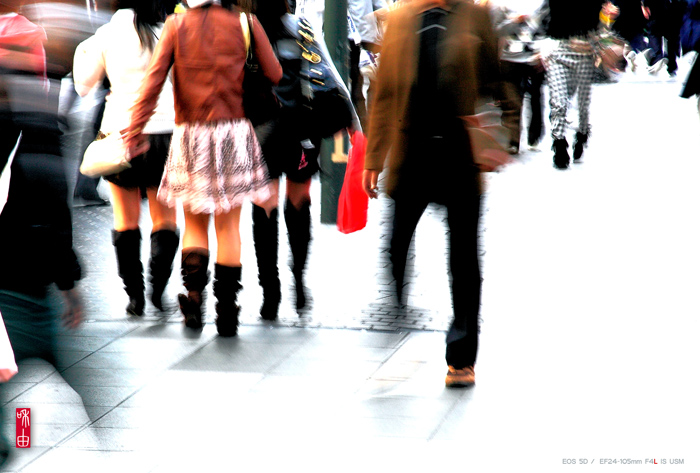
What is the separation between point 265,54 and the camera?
18.6 ft

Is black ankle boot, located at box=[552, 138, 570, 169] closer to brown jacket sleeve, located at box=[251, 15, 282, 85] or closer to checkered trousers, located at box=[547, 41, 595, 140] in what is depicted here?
checkered trousers, located at box=[547, 41, 595, 140]

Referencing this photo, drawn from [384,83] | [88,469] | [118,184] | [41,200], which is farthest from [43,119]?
[118,184]

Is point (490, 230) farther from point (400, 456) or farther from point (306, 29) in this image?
point (400, 456)

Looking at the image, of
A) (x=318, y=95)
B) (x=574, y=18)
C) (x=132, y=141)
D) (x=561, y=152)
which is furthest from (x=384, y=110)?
(x=574, y=18)

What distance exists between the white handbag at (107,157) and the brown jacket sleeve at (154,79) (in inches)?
18.2

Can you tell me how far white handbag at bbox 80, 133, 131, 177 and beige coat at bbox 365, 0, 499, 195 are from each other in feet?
5.28

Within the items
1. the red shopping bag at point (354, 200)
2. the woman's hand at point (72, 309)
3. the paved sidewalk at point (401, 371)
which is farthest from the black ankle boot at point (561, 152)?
the woman's hand at point (72, 309)

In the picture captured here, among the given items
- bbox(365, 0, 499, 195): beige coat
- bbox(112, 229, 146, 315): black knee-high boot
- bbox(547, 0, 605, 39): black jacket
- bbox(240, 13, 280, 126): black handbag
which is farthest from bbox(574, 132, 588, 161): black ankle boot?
bbox(365, 0, 499, 195): beige coat

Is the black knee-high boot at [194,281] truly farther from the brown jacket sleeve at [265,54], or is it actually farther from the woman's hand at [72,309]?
the woman's hand at [72,309]

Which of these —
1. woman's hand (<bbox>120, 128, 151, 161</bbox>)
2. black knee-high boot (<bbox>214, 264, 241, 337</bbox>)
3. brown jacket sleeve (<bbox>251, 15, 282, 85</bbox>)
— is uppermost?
brown jacket sleeve (<bbox>251, 15, 282, 85</bbox>)

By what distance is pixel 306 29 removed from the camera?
6.19 metres

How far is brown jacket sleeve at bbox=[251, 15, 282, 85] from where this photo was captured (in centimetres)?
564

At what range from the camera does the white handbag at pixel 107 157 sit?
597 centimetres

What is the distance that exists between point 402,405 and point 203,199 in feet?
5.25
